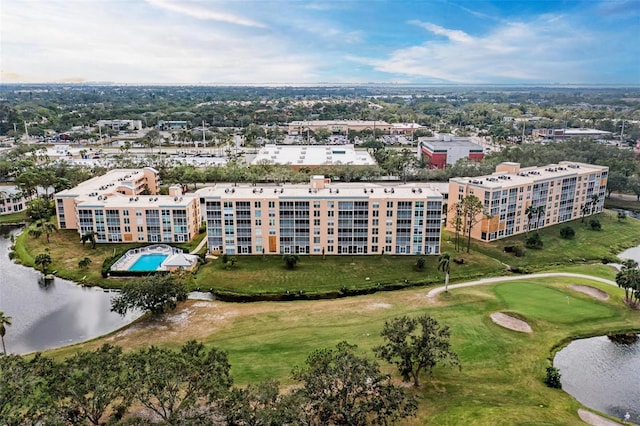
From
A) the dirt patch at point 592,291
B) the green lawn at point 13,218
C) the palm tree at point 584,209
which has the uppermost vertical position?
the palm tree at point 584,209

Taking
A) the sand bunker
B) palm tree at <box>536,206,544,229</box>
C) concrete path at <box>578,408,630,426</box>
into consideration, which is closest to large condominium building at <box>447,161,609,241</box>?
palm tree at <box>536,206,544,229</box>

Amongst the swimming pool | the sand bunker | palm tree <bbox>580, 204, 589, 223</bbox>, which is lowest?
the sand bunker

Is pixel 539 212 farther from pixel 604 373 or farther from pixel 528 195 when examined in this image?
pixel 604 373

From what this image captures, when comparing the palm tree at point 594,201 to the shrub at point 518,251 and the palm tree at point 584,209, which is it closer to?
the palm tree at point 584,209

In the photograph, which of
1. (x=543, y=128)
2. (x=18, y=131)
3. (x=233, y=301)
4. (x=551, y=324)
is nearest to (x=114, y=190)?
(x=233, y=301)

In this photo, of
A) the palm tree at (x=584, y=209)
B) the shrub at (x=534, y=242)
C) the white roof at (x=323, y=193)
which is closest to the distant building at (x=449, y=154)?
the palm tree at (x=584, y=209)

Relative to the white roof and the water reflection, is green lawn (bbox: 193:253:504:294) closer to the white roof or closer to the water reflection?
the white roof
